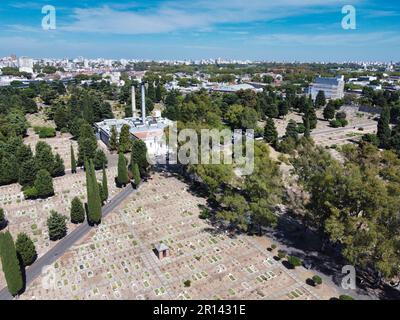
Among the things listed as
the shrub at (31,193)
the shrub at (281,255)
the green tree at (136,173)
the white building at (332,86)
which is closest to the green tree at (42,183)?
the shrub at (31,193)

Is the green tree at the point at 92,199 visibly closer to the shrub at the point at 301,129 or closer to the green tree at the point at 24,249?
the green tree at the point at 24,249

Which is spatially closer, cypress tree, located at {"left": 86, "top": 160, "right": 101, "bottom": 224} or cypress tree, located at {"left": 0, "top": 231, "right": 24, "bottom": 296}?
cypress tree, located at {"left": 0, "top": 231, "right": 24, "bottom": 296}

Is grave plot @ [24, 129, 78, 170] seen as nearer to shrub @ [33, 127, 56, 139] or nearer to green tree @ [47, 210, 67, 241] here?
shrub @ [33, 127, 56, 139]

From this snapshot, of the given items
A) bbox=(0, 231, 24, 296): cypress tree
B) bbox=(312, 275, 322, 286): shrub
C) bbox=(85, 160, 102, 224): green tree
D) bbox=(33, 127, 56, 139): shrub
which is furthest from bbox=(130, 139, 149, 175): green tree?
bbox=(33, 127, 56, 139): shrub

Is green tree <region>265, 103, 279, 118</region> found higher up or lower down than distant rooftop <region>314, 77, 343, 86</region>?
lower down

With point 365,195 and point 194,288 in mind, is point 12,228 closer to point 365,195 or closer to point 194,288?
point 194,288

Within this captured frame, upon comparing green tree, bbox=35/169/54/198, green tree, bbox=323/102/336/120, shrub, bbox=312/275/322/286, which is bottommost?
shrub, bbox=312/275/322/286
